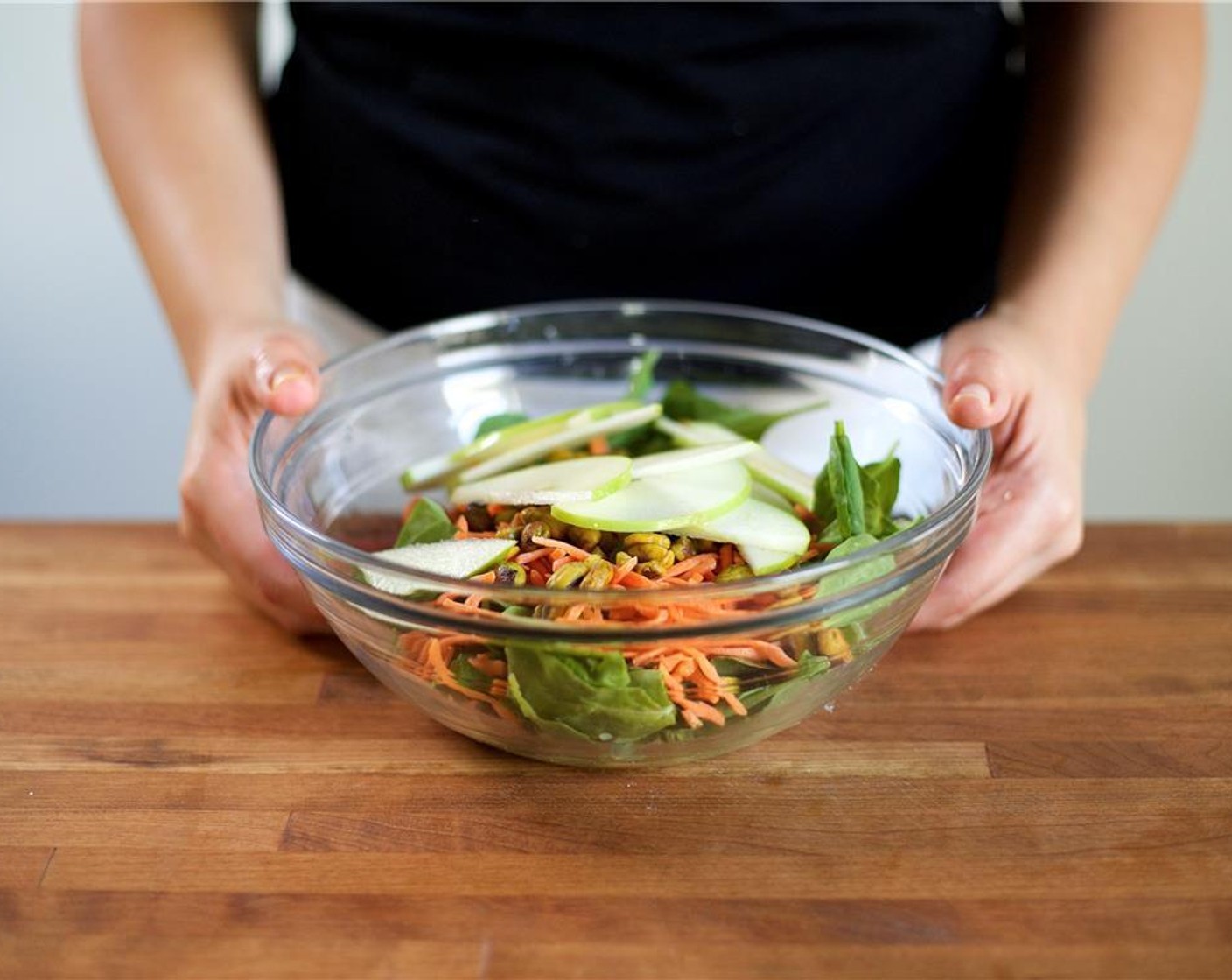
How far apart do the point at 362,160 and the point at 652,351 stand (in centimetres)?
43

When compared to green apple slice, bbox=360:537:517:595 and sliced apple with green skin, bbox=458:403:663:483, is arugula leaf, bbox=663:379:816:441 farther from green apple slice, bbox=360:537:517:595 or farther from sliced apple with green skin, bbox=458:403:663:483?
green apple slice, bbox=360:537:517:595

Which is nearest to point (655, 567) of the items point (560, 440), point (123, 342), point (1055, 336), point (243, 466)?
point (560, 440)

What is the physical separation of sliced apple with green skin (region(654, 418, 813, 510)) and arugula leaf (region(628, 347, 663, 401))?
91 millimetres

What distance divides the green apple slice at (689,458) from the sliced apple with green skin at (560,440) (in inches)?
2.7

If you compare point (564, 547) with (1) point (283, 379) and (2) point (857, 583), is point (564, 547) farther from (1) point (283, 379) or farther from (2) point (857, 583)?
(1) point (283, 379)

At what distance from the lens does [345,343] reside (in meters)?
1.53

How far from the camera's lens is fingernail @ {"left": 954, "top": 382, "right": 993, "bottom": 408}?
0.99m

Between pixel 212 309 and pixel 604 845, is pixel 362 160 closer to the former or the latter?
pixel 212 309

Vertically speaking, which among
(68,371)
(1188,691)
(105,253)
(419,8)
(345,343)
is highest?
(419,8)

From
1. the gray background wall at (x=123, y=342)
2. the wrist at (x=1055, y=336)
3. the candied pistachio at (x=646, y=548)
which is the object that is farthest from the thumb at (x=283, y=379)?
the gray background wall at (x=123, y=342)

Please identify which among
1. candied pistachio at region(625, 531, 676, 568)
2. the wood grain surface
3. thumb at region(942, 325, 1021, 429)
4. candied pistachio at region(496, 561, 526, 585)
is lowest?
the wood grain surface

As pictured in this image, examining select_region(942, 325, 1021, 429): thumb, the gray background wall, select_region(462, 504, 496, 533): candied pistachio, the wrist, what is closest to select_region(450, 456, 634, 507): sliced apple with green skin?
select_region(462, 504, 496, 533): candied pistachio

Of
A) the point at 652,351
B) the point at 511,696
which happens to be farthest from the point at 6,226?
the point at 511,696

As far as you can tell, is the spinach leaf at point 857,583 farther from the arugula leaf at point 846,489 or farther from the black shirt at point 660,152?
the black shirt at point 660,152
